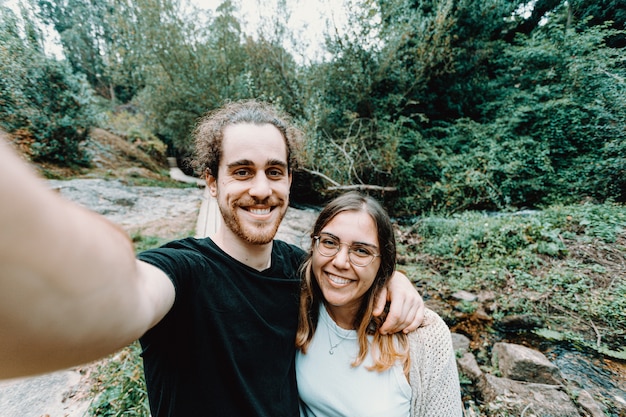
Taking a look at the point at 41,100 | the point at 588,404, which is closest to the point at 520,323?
the point at 588,404

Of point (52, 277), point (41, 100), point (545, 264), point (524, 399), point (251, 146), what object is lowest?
point (524, 399)

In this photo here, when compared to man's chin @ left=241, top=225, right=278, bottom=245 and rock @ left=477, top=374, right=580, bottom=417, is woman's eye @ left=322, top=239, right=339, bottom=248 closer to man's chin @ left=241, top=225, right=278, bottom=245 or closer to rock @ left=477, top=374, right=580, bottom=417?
man's chin @ left=241, top=225, right=278, bottom=245

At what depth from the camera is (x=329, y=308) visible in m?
1.84

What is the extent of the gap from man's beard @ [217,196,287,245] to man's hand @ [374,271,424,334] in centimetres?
85

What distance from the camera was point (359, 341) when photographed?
1.67 metres

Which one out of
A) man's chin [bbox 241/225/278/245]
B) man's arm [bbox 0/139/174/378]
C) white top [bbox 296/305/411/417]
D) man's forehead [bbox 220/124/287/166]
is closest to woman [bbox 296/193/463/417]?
white top [bbox 296/305/411/417]

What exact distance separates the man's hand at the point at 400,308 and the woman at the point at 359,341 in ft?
0.18

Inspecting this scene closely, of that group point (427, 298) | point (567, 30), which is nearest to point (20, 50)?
point (427, 298)

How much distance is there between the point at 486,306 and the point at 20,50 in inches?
464

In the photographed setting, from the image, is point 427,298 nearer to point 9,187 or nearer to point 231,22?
point 9,187

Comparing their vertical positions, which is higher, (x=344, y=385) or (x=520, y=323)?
(x=344, y=385)

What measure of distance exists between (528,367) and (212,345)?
11.7ft

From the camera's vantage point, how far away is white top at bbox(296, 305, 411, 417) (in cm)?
150

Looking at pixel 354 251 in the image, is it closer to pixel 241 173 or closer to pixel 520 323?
pixel 241 173
